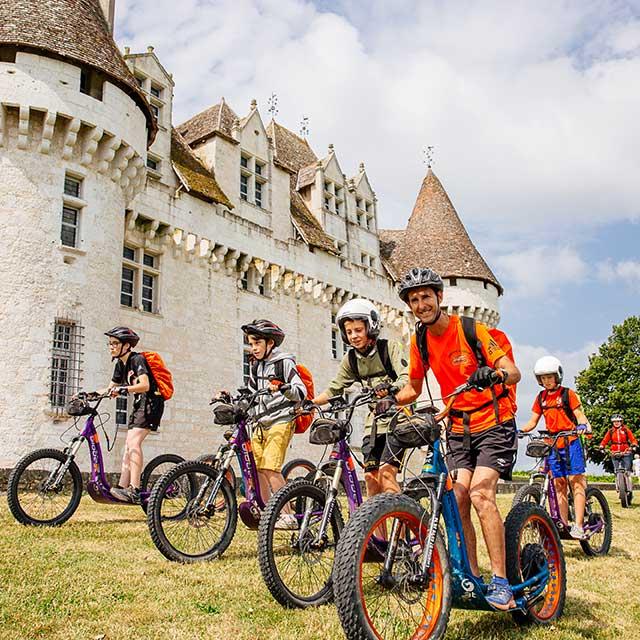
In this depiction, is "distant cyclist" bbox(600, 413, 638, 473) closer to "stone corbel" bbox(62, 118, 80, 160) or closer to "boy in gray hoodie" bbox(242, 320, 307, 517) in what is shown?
"boy in gray hoodie" bbox(242, 320, 307, 517)

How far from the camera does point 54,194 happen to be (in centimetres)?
1484

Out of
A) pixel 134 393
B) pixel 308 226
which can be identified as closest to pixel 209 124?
pixel 308 226

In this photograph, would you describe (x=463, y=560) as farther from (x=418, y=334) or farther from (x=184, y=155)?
(x=184, y=155)

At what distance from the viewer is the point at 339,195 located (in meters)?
28.6

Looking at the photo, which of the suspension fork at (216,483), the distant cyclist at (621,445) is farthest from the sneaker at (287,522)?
the distant cyclist at (621,445)

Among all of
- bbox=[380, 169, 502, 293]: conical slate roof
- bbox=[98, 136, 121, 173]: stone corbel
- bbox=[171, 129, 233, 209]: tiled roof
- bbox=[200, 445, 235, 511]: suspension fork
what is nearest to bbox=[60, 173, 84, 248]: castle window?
bbox=[98, 136, 121, 173]: stone corbel

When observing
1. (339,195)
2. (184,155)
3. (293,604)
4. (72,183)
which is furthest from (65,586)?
(339,195)

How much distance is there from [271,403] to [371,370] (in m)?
1.06

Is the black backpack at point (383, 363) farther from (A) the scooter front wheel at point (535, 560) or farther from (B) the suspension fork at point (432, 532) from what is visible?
(B) the suspension fork at point (432, 532)

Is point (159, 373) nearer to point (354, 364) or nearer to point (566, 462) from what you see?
point (354, 364)

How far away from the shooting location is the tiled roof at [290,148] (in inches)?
1143

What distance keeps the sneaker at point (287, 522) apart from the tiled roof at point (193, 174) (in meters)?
16.8

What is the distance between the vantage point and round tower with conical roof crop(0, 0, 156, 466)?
13633mm

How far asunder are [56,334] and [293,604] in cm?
1173
